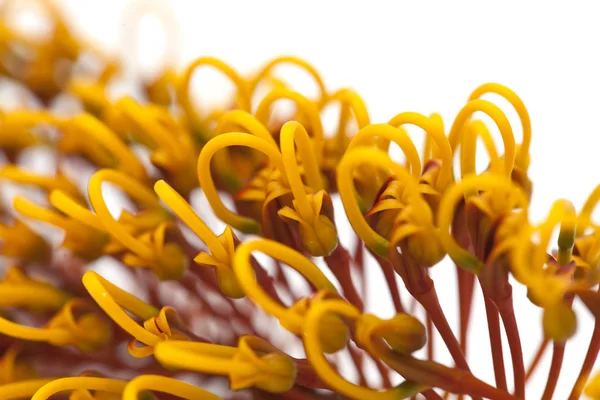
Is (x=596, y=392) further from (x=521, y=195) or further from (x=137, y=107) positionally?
(x=137, y=107)

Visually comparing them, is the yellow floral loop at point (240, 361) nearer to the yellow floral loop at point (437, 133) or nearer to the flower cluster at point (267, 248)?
the flower cluster at point (267, 248)

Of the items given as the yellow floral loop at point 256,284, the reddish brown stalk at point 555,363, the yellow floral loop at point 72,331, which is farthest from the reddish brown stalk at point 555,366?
the yellow floral loop at point 72,331

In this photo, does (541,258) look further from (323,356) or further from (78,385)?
(78,385)

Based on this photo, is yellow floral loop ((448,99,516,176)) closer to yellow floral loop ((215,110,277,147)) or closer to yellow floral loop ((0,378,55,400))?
yellow floral loop ((215,110,277,147))

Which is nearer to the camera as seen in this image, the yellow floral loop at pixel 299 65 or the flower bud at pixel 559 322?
the flower bud at pixel 559 322

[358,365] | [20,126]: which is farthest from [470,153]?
[20,126]

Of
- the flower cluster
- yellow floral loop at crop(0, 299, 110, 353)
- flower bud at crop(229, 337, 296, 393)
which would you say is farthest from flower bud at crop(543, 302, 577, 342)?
yellow floral loop at crop(0, 299, 110, 353)
